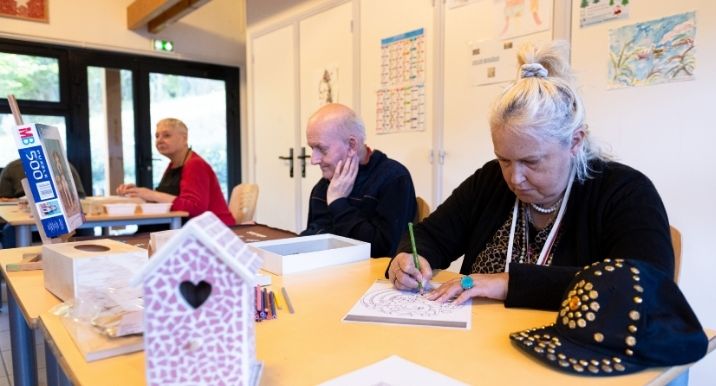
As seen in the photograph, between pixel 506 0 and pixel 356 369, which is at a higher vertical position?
pixel 506 0

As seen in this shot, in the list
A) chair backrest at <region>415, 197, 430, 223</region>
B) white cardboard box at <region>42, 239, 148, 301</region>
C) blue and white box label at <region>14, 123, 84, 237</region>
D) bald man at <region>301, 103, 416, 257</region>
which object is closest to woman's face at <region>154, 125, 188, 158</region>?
bald man at <region>301, 103, 416, 257</region>

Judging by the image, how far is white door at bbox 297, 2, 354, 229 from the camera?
3.78 m

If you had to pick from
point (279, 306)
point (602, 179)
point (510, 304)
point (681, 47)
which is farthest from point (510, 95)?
point (681, 47)

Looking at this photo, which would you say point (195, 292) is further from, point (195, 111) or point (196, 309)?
point (195, 111)

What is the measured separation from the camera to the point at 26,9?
468 cm

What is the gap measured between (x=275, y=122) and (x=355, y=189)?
306cm

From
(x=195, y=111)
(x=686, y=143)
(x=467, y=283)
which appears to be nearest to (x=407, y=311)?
(x=467, y=283)

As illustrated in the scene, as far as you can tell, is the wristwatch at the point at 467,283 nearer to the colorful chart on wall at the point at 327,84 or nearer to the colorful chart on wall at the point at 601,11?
the colorful chart on wall at the point at 601,11

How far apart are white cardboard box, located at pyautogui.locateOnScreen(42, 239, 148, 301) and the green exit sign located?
15.8 ft

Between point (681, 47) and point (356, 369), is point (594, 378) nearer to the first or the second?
point (356, 369)

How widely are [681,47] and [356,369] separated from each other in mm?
2045

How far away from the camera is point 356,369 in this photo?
2.29ft

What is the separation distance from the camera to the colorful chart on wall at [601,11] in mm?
2178

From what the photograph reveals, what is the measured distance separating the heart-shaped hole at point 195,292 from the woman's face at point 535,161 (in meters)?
0.79
